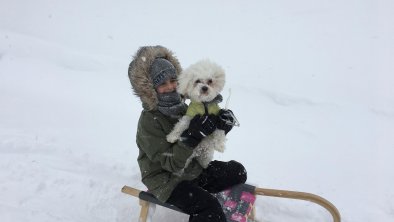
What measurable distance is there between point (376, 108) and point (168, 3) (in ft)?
20.3

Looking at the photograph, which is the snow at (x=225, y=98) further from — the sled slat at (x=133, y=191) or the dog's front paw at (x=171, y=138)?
the dog's front paw at (x=171, y=138)

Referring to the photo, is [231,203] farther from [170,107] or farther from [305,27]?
[305,27]

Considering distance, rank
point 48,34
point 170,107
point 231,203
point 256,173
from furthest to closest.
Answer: point 48,34, point 256,173, point 231,203, point 170,107

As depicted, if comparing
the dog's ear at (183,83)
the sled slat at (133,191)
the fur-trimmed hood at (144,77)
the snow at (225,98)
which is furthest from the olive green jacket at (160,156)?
the snow at (225,98)

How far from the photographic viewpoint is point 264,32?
26.6 feet

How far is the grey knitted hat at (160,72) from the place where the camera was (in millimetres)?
2750

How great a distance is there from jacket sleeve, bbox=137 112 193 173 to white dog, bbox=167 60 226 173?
105 mm

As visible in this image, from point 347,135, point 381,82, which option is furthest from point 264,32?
point 347,135

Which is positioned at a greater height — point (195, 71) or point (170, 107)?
point (195, 71)

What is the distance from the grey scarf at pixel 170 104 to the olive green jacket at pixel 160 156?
0.06 m

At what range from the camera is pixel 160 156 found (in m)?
2.73

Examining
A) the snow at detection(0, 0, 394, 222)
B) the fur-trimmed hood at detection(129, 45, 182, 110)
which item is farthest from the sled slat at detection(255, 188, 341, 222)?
the fur-trimmed hood at detection(129, 45, 182, 110)

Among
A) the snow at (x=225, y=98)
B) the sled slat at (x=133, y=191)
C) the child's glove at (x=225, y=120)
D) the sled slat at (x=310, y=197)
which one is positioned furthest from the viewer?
the snow at (x=225, y=98)

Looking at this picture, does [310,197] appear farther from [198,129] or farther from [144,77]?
[144,77]
